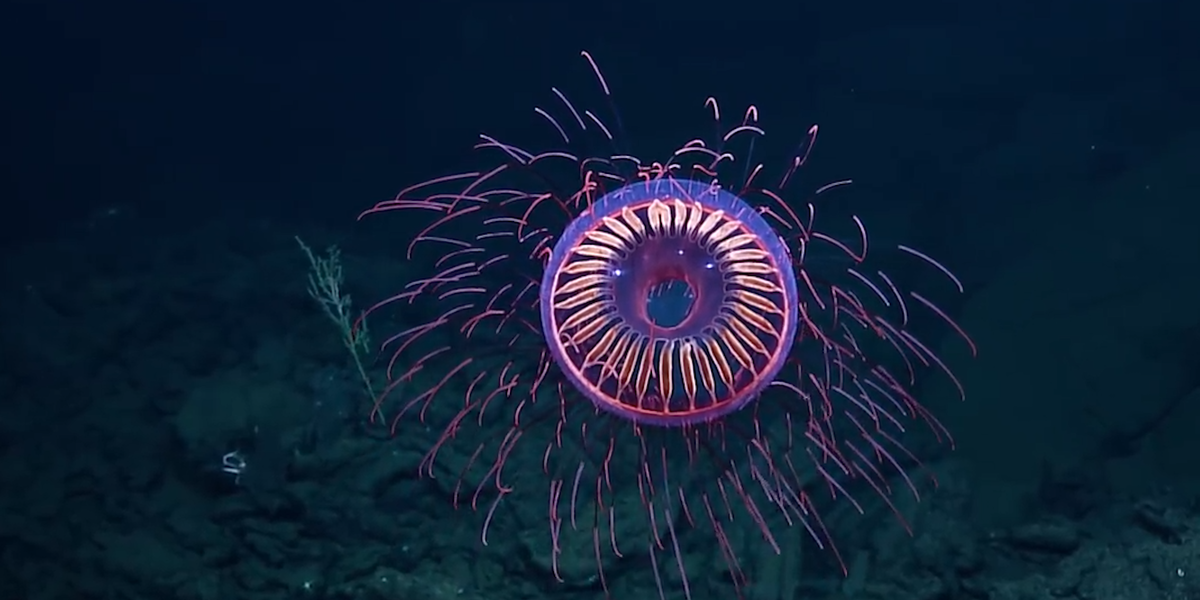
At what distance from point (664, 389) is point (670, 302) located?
2.15 feet

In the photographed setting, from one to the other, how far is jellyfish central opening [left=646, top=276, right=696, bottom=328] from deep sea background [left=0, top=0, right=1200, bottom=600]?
973mm

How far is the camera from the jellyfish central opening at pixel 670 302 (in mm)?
4250

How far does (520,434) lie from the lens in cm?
434

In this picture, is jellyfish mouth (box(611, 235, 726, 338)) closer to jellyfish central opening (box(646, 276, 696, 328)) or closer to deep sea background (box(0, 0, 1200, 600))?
jellyfish central opening (box(646, 276, 696, 328))

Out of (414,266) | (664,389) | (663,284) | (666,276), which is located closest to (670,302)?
(663,284)

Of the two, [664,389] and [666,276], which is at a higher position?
[666,276]

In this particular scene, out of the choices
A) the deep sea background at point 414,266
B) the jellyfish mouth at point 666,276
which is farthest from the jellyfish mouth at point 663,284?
the deep sea background at point 414,266

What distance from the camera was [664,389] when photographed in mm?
3832

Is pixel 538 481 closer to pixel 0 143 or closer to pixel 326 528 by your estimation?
pixel 326 528

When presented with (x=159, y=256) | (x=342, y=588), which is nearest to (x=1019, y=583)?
(x=342, y=588)

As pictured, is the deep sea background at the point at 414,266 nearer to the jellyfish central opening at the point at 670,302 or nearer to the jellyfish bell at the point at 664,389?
the jellyfish bell at the point at 664,389

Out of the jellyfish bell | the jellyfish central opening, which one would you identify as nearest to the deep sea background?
the jellyfish bell

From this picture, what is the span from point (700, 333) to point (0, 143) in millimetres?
5259

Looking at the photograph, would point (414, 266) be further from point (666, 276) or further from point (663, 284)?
point (666, 276)
